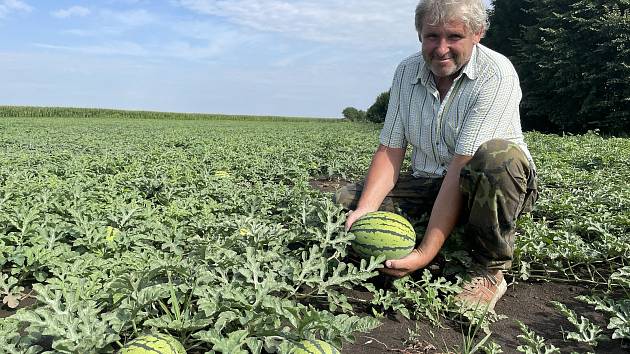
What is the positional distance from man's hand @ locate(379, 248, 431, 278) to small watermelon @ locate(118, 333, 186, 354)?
51.3 inches

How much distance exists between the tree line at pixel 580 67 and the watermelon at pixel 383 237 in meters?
22.6

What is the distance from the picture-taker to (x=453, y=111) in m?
3.37

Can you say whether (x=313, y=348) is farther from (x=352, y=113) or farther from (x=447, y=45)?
(x=352, y=113)

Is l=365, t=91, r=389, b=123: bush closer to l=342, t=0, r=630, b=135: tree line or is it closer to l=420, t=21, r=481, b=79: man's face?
l=342, t=0, r=630, b=135: tree line

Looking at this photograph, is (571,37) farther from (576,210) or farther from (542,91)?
(576,210)

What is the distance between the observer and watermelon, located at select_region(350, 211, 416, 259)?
2893 millimetres

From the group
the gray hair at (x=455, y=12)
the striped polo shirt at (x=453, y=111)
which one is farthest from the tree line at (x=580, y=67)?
the gray hair at (x=455, y=12)

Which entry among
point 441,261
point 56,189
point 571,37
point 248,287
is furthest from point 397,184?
point 571,37

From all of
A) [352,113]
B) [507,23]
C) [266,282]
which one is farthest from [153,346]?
[352,113]

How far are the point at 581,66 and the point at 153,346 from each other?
26503mm

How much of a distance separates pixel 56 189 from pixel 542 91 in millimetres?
26695

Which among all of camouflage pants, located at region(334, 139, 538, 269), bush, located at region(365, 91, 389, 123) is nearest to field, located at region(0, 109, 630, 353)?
camouflage pants, located at region(334, 139, 538, 269)

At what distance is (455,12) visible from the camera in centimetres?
298

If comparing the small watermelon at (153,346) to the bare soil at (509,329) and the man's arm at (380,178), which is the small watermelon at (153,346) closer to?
the bare soil at (509,329)
